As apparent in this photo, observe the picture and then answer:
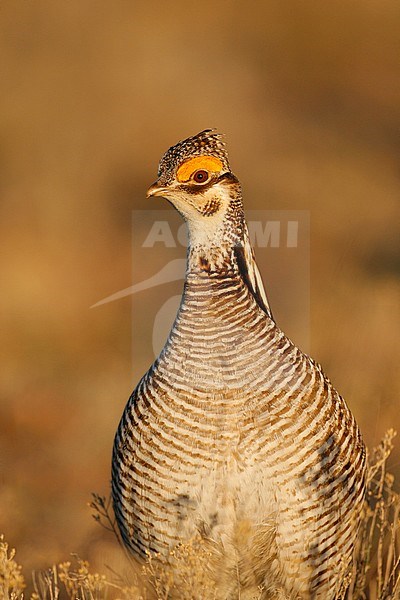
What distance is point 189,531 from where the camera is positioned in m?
2.35

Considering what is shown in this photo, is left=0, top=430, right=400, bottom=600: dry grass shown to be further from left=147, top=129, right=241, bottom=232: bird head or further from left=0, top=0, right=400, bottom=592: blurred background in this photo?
left=0, top=0, right=400, bottom=592: blurred background

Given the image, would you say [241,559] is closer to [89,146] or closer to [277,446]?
[277,446]

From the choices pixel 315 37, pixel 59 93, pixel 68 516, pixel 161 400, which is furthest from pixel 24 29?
pixel 161 400

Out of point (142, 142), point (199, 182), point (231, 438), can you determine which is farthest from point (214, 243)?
point (142, 142)

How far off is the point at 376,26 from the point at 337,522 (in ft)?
16.3

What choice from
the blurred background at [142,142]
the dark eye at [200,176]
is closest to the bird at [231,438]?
the dark eye at [200,176]

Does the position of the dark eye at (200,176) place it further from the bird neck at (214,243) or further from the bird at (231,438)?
the bird neck at (214,243)

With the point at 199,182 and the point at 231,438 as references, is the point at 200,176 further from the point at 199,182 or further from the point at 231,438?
the point at 231,438

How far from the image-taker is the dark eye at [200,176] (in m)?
2.41

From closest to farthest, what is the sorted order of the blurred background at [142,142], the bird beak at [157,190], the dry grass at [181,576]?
1. the dry grass at [181,576]
2. the bird beak at [157,190]
3. the blurred background at [142,142]

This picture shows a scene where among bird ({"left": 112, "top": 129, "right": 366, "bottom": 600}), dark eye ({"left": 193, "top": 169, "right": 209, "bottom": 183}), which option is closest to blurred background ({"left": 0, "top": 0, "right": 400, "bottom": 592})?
bird ({"left": 112, "top": 129, "right": 366, "bottom": 600})

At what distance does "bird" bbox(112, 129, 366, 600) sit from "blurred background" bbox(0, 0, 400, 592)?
9.51 ft

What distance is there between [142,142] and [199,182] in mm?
4623

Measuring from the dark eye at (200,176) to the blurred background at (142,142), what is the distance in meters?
3.01
